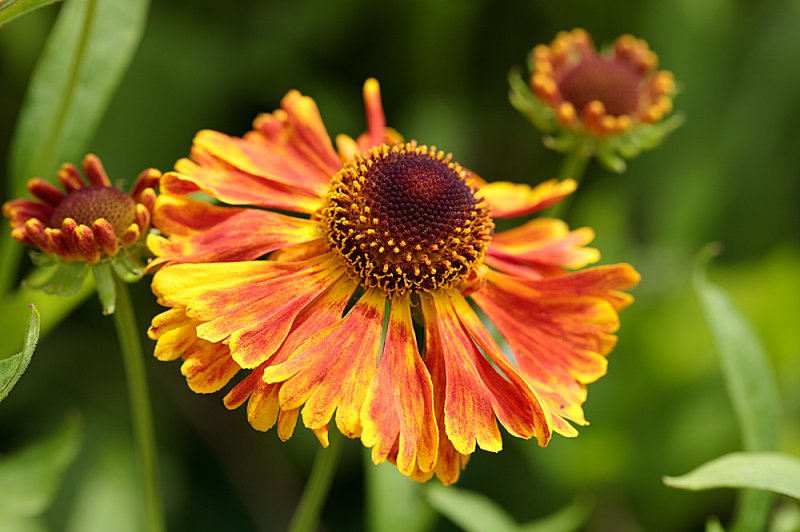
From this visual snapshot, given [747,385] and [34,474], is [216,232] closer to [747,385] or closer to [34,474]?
[34,474]

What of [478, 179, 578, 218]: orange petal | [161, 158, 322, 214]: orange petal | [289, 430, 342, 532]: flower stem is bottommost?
[289, 430, 342, 532]: flower stem

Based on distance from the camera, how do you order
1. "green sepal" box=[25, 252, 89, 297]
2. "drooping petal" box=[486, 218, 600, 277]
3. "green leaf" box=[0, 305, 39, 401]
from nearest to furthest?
"green leaf" box=[0, 305, 39, 401], "green sepal" box=[25, 252, 89, 297], "drooping petal" box=[486, 218, 600, 277]

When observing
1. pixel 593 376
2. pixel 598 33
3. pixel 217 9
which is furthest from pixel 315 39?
pixel 593 376

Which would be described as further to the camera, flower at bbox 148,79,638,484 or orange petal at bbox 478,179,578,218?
orange petal at bbox 478,179,578,218

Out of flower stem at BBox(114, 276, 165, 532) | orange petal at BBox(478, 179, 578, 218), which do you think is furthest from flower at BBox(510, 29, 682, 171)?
flower stem at BBox(114, 276, 165, 532)

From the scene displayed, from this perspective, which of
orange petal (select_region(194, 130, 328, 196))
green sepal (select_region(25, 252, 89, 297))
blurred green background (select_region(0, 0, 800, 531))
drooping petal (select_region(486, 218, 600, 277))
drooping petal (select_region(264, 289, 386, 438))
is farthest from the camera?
blurred green background (select_region(0, 0, 800, 531))

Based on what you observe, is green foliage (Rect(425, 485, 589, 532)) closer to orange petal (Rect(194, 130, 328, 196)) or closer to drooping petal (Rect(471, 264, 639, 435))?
drooping petal (Rect(471, 264, 639, 435))

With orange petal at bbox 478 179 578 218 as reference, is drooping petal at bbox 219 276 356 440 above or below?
below
